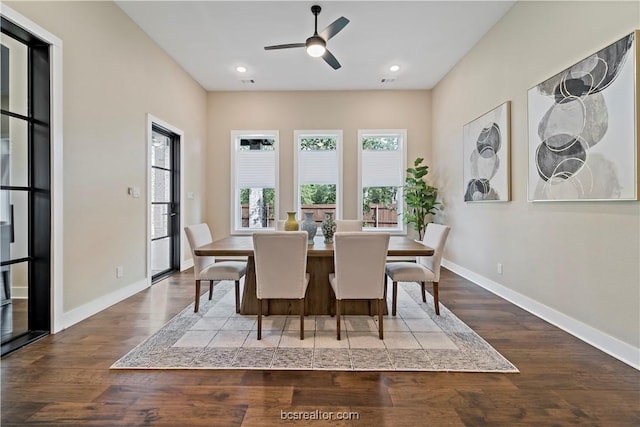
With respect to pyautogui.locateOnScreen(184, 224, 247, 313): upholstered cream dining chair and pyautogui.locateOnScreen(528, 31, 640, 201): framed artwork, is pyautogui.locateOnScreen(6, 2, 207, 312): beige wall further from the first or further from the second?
pyautogui.locateOnScreen(528, 31, 640, 201): framed artwork

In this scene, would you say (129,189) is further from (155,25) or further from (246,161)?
(246,161)

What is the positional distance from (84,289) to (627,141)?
4.56m

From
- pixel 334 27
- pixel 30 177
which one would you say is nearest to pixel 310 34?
pixel 334 27

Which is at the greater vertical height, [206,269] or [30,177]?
[30,177]

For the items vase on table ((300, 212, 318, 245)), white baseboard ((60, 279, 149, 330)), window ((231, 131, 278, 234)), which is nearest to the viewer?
white baseboard ((60, 279, 149, 330))

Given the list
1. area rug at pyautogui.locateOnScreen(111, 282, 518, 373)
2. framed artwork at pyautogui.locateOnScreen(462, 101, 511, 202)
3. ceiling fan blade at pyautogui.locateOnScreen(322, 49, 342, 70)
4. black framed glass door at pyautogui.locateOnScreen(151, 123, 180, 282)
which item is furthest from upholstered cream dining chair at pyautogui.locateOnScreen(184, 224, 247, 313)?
framed artwork at pyautogui.locateOnScreen(462, 101, 511, 202)

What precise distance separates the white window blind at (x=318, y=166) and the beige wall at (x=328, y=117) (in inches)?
7.6

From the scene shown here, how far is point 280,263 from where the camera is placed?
2.41 metres

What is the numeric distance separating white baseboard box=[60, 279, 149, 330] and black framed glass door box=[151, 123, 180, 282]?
535 mm

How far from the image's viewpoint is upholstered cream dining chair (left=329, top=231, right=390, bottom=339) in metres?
2.35

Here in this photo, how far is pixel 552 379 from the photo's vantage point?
75.0 inches

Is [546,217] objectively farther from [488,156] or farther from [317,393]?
[317,393]

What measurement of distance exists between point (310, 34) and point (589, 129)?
124 inches

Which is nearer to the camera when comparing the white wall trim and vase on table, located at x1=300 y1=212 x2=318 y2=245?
the white wall trim
